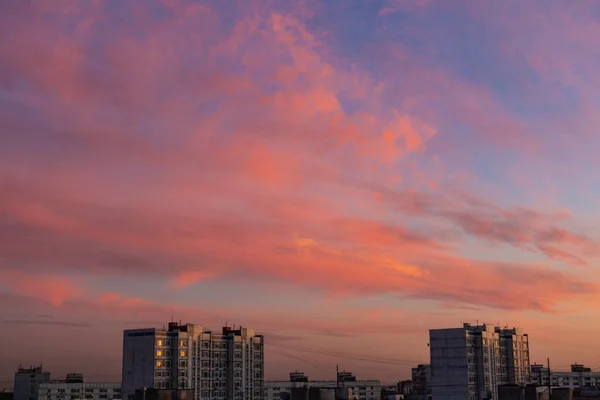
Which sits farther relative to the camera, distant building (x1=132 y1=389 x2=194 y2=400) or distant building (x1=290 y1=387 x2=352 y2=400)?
distant building (x1=290 y1=387 x2=352 y2=400)

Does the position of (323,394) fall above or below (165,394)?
below

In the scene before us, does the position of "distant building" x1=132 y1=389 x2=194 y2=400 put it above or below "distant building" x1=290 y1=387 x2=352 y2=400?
above

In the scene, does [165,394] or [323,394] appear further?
[323,394]

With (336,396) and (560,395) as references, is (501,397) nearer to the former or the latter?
(560,395)

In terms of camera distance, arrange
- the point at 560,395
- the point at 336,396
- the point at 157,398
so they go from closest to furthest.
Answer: the point at 157,398
the point at 560,395
the point at 336,396

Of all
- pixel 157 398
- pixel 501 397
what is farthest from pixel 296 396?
pixel 157 398

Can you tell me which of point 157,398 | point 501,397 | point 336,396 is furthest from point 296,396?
point 157,398

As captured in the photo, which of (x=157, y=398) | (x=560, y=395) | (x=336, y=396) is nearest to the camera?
(x=157, y=398)

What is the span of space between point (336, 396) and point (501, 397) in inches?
1611

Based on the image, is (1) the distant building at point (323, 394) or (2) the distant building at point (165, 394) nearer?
(2) the distant building at point (165, 394)

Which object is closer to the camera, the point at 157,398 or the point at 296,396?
the point at 157,398

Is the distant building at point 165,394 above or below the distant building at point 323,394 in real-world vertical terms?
above

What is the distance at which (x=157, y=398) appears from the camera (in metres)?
A: 143

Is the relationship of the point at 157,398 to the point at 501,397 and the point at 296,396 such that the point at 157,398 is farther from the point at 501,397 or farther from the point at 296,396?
the point at 501,397
